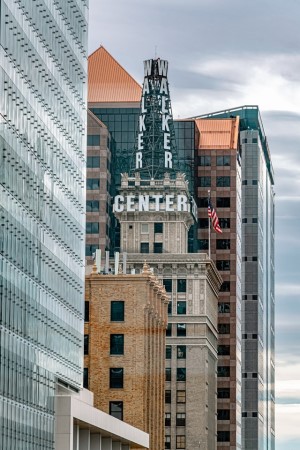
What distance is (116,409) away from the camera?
170m

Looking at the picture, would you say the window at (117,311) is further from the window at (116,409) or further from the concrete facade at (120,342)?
the window at (116,409)

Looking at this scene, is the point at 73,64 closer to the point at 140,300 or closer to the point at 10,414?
the point at 10,414

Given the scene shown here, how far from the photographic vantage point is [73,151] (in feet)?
417

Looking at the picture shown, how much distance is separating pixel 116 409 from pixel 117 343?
24.4ft

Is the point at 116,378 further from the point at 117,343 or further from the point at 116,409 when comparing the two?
the point at 117,343

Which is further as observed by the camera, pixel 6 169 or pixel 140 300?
pixel 140 300

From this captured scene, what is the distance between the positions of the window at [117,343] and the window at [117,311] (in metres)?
1.80

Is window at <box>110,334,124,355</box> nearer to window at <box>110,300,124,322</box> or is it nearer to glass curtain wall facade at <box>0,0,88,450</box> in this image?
window at <box>110,300,124,322</box>

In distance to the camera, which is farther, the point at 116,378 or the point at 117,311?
the point at 117,311

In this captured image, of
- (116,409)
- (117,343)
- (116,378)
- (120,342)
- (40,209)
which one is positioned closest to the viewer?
(40,209)

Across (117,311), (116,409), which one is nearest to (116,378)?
(116,409)

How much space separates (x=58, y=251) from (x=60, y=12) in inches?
730

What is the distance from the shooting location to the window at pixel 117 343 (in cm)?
17175

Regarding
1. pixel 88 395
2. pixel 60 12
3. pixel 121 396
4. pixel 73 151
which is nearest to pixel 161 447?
pixel 121 396
